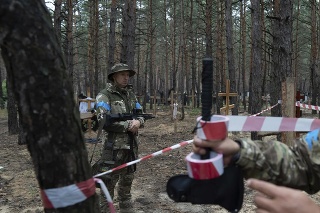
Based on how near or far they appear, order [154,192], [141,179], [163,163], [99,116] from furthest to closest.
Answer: [163,163] < [141,179] < [154,192] < [99,116]

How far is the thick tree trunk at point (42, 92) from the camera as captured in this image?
1247 millimetres

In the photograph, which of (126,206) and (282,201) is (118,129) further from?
(282,201)

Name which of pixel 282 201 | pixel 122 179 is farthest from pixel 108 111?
pixel 282 201

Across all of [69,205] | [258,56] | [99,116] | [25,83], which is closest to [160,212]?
[99,116]

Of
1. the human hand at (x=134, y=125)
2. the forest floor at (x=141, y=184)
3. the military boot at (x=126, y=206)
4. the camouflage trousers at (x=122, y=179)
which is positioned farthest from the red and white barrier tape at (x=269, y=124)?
the military boot at (x=126, y=206)

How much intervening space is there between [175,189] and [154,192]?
4277 millimetres

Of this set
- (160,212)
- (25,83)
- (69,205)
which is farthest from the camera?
(160,212)

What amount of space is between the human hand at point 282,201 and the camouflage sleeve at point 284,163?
0.98 ft

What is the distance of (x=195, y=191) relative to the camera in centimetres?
132

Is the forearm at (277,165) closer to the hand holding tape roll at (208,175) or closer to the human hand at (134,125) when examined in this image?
the hand holding tape roll at (208,175)

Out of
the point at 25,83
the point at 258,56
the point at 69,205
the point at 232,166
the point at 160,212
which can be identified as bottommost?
the point at 160,212

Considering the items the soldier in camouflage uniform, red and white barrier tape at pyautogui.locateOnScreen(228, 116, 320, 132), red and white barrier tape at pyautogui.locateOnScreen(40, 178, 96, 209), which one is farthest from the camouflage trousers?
red and white barrier tape at pyautogui.locateOnScreen(40, 178, 96, 209)

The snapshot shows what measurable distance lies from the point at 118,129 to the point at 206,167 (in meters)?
3.11

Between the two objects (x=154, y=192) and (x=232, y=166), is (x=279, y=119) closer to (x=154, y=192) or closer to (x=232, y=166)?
(x=232, y=166)
